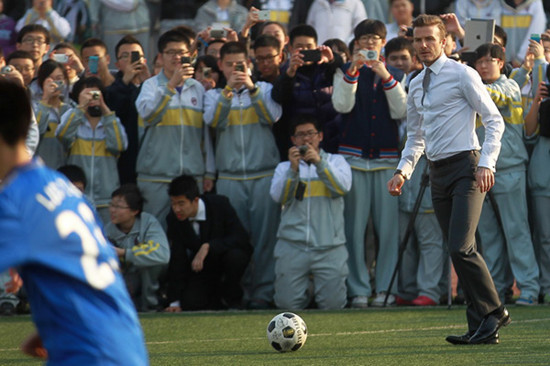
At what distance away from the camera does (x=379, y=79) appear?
10.8 meters

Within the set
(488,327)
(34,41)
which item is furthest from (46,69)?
(488,327)

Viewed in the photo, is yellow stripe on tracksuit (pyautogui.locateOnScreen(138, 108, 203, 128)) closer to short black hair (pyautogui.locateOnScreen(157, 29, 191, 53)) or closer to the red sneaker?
short black hair (pyautogui.locateOnScreen(157, 29, 191, 53))

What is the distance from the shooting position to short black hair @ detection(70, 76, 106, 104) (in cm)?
1111

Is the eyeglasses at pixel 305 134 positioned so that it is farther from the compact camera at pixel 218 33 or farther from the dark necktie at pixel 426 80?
the dark necktie at pixel 426 80

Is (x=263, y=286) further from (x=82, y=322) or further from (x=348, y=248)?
(x=82, y=322)

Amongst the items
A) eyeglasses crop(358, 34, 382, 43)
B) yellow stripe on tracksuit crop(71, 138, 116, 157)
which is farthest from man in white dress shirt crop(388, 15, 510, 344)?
yellow stripe on tracksuit crop(71, 138, 116, 157)

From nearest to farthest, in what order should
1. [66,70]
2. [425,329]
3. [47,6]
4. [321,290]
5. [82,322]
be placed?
1. [82,322]
2. [425,329]
3. [321,290]
4. [66,70]
5. [47,6]

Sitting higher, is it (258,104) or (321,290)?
(258,104)

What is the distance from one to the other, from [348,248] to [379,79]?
174cm

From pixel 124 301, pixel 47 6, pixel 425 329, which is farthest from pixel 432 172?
pixel 47 6

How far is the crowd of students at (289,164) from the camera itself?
34.9ft

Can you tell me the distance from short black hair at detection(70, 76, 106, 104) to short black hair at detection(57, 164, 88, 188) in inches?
35.7

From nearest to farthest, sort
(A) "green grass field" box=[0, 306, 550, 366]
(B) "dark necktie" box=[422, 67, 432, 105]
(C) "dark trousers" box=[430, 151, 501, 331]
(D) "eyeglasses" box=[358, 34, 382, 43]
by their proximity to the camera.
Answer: (A) "green grass field" box=[0, 306, 550, 366] < (C) "dark trousers" box=[430, 151, 501, 331] < (B) "dark necktie" box=[422, 67, 432, 105] < (D) "eyeglasses" box=[358, 34, 382, 43]

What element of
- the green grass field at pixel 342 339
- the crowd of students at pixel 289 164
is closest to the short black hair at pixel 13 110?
the green grass field at pixel 342 339
